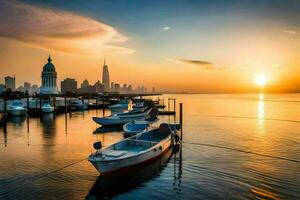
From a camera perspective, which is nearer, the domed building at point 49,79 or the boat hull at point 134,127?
the boat hull at point 134,127

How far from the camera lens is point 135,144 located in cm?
2200

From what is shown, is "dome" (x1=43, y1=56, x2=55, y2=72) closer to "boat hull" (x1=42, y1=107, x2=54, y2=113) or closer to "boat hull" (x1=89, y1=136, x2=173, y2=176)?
"boat hull" (x1=42, y1=107, x2=54, y2=113)

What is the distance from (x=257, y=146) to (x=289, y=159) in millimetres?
6273

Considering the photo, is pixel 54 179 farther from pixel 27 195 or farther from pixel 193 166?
pixel 193 166

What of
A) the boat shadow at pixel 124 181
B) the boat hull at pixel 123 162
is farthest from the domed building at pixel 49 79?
the boat shadow at pixel 124 181

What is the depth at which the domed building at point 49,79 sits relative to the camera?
125 m

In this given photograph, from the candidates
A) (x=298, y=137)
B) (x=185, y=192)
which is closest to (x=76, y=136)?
(x=185, y=192)

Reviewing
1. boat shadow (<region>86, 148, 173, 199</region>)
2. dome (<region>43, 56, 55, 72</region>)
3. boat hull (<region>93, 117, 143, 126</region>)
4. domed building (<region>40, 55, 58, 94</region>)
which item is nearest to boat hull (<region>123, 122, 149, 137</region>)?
boat hull (<region>93, 117, 143, 126</region>)

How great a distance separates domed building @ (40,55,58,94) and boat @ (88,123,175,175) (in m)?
111

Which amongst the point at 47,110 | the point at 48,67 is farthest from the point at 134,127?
the point at 48,67

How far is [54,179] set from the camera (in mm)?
17234

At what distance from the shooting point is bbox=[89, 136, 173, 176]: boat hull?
1641 cm

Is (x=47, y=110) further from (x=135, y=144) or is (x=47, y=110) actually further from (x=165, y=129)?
(x=135, y=144)

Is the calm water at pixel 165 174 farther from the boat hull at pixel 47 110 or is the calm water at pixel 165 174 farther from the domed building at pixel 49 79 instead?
the domed building at pixel 49 79
